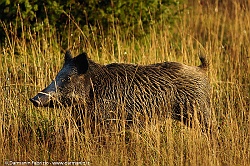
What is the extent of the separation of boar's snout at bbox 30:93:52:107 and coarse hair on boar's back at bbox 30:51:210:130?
0.19 feet

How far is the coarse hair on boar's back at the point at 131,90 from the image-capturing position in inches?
271

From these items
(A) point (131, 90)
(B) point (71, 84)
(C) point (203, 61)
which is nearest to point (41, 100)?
(B) point (71, 84)

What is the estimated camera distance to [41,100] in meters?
6.56

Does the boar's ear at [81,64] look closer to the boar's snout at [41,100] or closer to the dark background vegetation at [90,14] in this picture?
the boar's snout at [41,100]

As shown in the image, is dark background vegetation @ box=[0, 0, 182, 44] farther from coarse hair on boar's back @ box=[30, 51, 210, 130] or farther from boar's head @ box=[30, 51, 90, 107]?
boar's head @ box=[30, 51, 90, 107]

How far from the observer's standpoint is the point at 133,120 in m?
6.84

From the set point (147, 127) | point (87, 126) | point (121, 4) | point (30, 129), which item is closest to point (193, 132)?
point (147, 127)

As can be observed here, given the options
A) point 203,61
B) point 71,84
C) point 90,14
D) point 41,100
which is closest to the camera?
point 41,100

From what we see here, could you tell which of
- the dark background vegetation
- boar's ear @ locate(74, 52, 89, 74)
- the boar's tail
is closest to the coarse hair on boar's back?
boar's ear @ locate(74, 52, 89, 74)

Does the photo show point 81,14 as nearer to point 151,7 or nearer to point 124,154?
point 151,7

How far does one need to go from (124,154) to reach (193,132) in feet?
2.48

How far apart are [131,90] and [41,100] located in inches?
42.3

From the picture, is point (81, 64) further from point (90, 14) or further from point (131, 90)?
point (90, 14)

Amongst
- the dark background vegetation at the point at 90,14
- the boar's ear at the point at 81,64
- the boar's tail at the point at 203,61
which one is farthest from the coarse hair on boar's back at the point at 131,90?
the dark background vegetation at the point at 90,14
